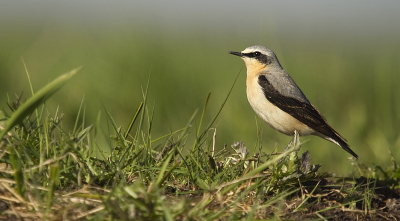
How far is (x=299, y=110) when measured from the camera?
6965mm

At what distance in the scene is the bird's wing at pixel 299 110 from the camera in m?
6.89

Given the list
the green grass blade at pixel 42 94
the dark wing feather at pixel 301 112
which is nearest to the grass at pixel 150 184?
the green grass blade at pixel 42 94

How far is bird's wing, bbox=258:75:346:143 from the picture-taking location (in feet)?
22.6

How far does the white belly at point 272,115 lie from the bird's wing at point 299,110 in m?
0.06

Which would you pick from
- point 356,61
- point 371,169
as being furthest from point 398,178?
point 356,61

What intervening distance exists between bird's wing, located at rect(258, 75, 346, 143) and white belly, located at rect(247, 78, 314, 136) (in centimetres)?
6

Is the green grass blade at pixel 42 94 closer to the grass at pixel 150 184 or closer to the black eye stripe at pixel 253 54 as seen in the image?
the grass at pixel 150 184

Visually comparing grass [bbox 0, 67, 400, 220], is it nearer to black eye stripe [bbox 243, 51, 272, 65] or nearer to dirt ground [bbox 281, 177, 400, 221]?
dirt ground [bbox 281, 177, 400, 221]

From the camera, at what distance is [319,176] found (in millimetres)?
4176

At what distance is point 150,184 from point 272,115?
3.50 metres

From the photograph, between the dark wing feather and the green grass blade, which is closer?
the green grass blade

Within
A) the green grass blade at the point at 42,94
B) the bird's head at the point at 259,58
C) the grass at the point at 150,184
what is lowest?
the grass at the point at 150,184

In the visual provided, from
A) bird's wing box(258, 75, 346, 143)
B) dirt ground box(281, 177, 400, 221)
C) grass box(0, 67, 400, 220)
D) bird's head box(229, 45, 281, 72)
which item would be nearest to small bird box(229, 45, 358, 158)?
bird's wing box(258, 75, 346, 143)

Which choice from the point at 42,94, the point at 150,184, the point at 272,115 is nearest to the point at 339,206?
the point at 150,184
